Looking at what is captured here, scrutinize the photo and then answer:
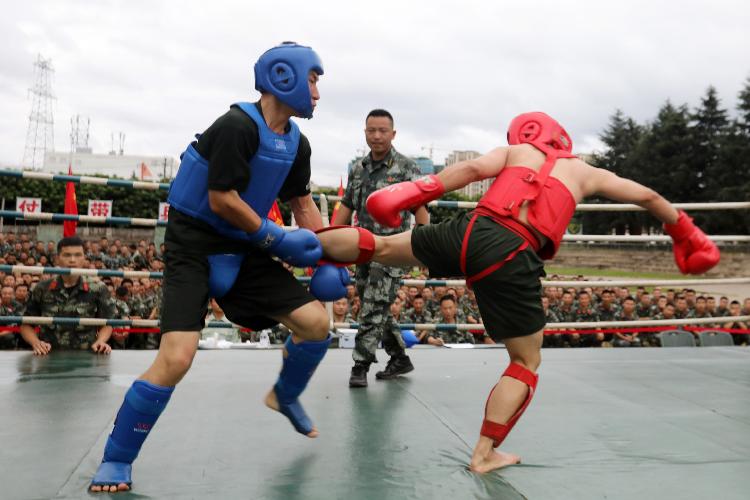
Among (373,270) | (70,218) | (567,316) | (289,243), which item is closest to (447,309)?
(567,316)

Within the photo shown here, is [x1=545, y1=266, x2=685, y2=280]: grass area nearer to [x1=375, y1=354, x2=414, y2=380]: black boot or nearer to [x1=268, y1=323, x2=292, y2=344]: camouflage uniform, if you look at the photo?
[x1=268, y1=323, x2=292, y2=344]: camouflage uniform

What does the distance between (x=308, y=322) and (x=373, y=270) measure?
1.38m

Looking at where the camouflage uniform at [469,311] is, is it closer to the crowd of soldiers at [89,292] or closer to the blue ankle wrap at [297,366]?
the crowd of soldiers at [89,292]

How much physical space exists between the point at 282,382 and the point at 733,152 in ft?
119

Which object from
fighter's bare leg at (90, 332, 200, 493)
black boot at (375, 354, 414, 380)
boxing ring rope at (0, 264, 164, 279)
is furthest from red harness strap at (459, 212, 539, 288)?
boxing ring rope at (0, 264, 164, 279)

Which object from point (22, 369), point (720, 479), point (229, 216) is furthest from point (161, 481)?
point (22, 369)

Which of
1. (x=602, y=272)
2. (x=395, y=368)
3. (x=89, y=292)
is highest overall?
(x=89, y=292)

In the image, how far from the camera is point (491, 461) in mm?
2314

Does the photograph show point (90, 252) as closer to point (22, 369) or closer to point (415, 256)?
point (22, 369)

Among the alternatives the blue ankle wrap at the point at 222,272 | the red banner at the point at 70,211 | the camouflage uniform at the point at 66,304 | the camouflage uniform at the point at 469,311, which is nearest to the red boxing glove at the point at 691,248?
the blue ankle wrap at the point at 222,272

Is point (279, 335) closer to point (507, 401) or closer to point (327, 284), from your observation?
point (327, 284)

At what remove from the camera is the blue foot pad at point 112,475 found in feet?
6.68

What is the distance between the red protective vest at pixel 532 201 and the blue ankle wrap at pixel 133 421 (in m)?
1.29

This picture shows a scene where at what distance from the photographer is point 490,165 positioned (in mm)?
2422
